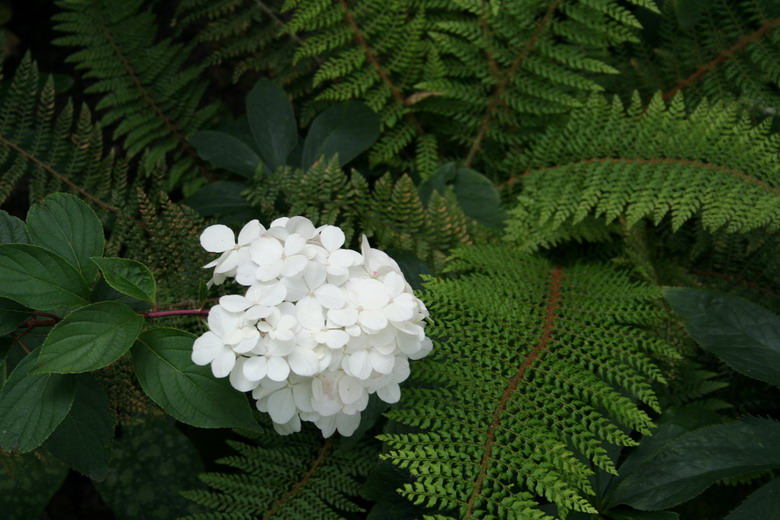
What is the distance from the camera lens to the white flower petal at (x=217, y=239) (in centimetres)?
106

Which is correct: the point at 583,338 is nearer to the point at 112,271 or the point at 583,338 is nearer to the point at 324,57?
the point at 112,271

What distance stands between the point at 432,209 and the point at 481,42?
1.78 feet

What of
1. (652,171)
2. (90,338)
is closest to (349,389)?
(90,338)

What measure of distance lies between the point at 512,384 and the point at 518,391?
0.02m

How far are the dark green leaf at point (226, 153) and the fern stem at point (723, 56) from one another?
119 centimetres

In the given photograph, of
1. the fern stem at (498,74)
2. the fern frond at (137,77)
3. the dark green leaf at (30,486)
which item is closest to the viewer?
the dark green leaf at (30,486)

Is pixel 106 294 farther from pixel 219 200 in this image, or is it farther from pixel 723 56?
pixel 723 56

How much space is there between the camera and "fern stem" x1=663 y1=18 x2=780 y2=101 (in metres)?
1.79

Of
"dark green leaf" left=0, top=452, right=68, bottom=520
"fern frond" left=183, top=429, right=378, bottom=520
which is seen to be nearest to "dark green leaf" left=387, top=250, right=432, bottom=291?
"fern frond" left=183, top=429, right=378, bottom=520

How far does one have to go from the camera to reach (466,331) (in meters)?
1.29

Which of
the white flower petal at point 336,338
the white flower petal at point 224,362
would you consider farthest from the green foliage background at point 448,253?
the white flower petal at point 336,338

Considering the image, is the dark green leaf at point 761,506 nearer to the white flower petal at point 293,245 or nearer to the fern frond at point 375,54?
the white flower petal at point 293,245

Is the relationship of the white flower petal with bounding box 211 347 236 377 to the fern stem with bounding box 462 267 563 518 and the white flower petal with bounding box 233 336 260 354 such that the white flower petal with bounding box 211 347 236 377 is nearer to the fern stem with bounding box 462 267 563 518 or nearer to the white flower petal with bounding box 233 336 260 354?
the white flower petal with bounding box 233 336 260 354

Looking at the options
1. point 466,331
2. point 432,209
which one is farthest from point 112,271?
point 432,209
